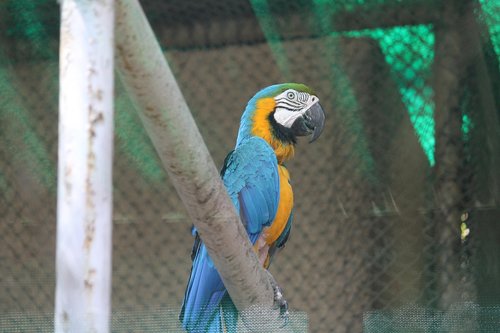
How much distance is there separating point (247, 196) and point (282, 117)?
0.21m

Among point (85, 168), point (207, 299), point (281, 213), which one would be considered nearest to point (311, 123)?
point (281, 213)

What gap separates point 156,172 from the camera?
5.79 ft

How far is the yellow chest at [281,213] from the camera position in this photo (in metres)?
1.45

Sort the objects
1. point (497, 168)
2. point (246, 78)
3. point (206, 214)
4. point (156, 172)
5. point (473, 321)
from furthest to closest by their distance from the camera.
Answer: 1. point (246, 78)
2. point (156, 172)
3. point (497, 168)
4. point (473, 321)
5. point (206, 214)

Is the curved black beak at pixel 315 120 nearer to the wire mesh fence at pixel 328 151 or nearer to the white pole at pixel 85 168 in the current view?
the wire mesh fence at pixel 328 151

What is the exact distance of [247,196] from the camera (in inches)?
55.3

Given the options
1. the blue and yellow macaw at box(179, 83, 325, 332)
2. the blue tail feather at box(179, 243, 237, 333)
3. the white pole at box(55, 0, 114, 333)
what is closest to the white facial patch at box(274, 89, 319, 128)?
the blue and yellow macaw at box(179, 83, 325, 332)

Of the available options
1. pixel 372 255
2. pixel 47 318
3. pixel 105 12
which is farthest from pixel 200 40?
pixel 105 12

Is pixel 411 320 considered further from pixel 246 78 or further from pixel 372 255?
pixel 246 78

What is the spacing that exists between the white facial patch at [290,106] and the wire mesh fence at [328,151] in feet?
0.55

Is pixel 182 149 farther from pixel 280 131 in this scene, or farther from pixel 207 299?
pixel 280 131

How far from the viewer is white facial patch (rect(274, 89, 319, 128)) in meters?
1.54

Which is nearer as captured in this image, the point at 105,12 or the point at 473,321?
the point at 105,12

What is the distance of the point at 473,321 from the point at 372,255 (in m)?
0.85
